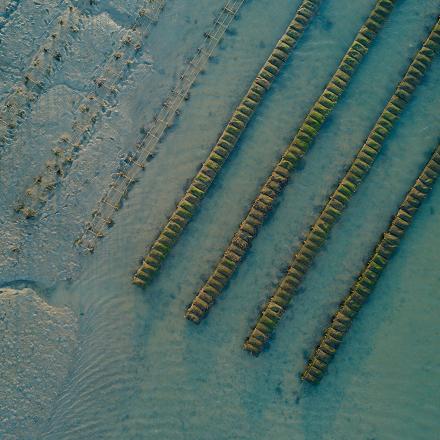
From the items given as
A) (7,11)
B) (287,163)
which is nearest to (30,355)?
(287,163)

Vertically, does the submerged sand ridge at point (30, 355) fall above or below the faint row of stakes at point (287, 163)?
below

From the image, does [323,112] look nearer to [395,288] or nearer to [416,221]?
[416,221]

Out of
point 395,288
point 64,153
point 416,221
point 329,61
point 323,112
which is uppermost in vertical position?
point 329,61

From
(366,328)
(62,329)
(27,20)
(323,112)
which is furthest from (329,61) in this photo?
(62,329)

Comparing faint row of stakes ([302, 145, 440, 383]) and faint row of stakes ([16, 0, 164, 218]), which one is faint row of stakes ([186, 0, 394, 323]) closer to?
faint row of stakes ([302, 145, 440, 383])

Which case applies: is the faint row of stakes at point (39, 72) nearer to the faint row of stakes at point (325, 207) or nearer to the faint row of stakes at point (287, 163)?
the faint row of stakes at point (325, 207)

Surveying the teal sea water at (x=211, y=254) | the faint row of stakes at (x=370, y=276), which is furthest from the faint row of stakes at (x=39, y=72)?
the faint row of stakes at (x=370, y=276)
